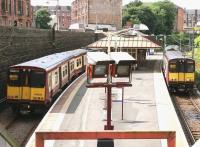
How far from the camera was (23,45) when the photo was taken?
30.4 metres

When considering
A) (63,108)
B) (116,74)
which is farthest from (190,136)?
(116,74)

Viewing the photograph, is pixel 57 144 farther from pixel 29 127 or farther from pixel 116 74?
pixel 29 127

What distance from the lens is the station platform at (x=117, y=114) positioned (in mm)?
15781

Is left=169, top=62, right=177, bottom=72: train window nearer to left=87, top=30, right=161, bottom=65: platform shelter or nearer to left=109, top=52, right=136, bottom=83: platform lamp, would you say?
Result: left=87, top=30, right=161, bottom=65: platform shelter

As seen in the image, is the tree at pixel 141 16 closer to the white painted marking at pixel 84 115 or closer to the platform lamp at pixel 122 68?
the white painted marking at pixel 84 115

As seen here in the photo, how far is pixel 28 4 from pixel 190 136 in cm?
4739

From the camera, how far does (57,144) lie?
15375 mm

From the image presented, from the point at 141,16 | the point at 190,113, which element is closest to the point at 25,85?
the point at 190,113

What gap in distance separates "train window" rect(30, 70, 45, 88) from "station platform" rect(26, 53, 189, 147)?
1247mm

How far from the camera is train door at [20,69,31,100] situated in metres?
22.8

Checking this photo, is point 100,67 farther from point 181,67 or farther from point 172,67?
point 181,67

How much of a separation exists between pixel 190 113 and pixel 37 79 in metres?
9.51

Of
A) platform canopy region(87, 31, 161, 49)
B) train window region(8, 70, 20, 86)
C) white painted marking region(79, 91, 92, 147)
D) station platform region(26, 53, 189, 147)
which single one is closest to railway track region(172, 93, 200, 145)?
station platform region(26, 53, 189, 147)

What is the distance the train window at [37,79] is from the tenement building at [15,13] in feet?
87.4
